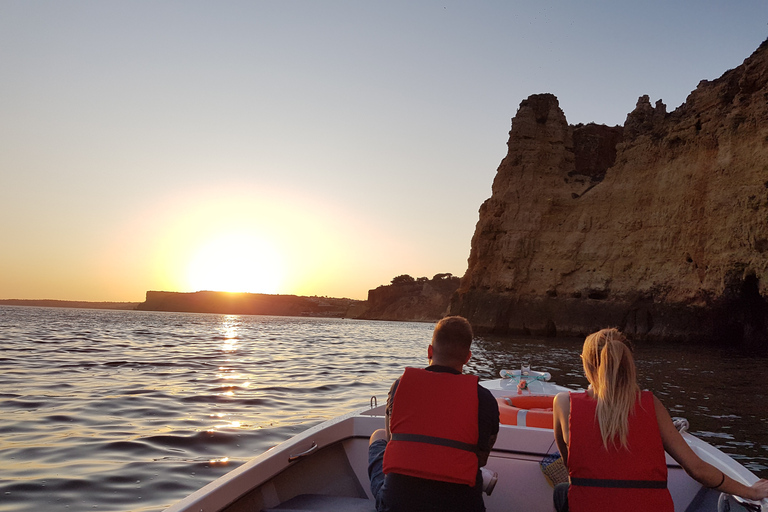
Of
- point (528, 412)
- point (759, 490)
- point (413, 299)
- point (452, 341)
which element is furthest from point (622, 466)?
point (413, 299)

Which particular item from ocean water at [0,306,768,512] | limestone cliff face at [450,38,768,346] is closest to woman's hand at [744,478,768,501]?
ocean water at [0,306,768,512]

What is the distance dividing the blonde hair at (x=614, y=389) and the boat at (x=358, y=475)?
805 mm

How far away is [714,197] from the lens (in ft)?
97.8

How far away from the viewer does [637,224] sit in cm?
3488

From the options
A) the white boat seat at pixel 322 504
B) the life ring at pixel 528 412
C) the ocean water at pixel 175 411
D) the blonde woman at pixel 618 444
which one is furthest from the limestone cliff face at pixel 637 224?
the white boat seat at pixel 322 504

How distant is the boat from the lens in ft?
9.98

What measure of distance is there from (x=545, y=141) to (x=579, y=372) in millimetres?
30960

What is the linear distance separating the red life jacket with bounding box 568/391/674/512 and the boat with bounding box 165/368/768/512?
610 millimetres

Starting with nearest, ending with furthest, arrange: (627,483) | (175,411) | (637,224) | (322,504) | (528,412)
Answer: (627,483) < (322,504) < (528,412) < (175,411) < (637,224)

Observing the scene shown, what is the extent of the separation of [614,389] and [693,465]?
22.8 inches

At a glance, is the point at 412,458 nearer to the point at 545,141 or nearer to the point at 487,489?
the point at 487,489

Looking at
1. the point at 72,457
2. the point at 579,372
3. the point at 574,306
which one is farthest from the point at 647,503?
the point at 574,306

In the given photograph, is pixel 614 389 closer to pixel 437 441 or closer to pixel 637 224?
pixel 437 441

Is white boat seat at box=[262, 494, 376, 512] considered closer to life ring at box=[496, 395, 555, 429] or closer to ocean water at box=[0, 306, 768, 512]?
life ring at box=[496, 395, 555, 429]
